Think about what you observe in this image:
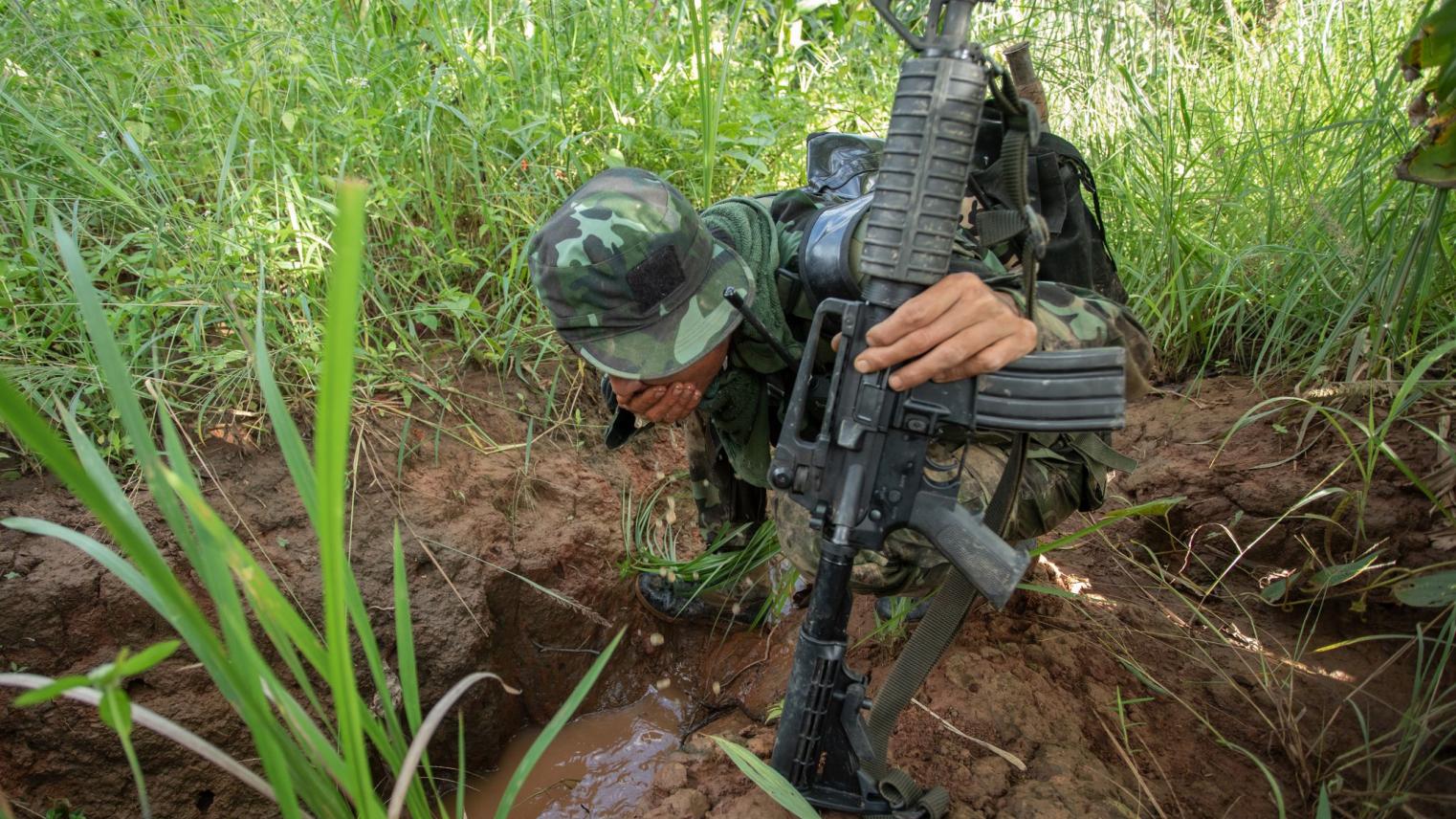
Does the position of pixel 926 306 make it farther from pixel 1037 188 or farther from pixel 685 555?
pixel 685 555

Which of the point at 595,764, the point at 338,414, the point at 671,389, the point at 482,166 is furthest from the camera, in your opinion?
the point at 482,166

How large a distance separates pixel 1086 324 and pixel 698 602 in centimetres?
151

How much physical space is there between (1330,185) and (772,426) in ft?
5.79

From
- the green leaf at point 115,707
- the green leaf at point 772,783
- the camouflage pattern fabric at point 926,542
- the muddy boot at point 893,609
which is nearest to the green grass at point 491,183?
the muddy boot at point 893,609

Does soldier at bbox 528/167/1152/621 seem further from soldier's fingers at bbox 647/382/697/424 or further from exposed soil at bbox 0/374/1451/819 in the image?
exposed soil at bbox 0/374/1451/819

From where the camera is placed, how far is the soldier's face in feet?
6.01

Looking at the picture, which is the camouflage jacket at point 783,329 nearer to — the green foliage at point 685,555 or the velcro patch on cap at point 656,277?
the velcro patch on cap at point 656,277

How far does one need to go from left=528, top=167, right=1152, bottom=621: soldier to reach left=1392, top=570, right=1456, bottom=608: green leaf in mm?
541

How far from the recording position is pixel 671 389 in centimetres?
186

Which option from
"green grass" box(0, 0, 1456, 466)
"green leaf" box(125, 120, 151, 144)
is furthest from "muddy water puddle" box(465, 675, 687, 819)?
"green leaf" box(125, 120, 151, 144)

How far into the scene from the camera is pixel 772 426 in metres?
2.23

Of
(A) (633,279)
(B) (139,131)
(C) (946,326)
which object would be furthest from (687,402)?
(B) (139,131)

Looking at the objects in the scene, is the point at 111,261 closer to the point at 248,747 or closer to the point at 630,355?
the point at 248,747

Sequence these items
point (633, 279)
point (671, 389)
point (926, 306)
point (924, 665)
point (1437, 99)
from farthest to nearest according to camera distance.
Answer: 1. point (671, 389)
2. point (633, 279)
3. point (924, 665)
4. point (1437, 99)
5. point (926, 306)
